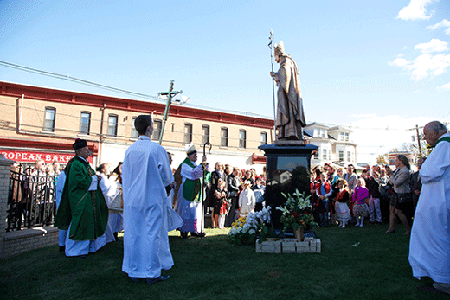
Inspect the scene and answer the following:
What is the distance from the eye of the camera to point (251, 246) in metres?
6.16

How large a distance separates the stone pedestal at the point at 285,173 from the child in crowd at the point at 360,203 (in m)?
4.15

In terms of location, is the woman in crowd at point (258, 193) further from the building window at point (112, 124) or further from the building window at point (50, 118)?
the building window at point (50, 118)

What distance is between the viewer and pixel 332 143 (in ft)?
153

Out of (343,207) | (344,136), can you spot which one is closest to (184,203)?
(343,207)

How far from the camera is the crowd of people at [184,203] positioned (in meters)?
3.78

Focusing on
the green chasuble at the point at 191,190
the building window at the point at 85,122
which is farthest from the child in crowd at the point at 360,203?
the building window at the point at 85,122

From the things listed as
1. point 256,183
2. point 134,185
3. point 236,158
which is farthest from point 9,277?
point 236,158

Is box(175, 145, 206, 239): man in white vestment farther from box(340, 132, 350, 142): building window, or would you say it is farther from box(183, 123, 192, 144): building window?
box(340, 132, 350, 142): building window

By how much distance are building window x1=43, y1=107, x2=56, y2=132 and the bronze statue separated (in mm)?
21454

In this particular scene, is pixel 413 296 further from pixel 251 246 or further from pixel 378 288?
pixel 251 246

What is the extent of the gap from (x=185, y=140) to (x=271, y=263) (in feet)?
81.1

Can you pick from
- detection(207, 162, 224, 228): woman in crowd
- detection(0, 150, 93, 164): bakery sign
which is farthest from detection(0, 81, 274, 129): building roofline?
detection(207, 162, 224, 228): woman in crowd

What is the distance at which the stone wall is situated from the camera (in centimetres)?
556

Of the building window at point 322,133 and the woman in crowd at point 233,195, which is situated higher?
the building window at point 322,133
